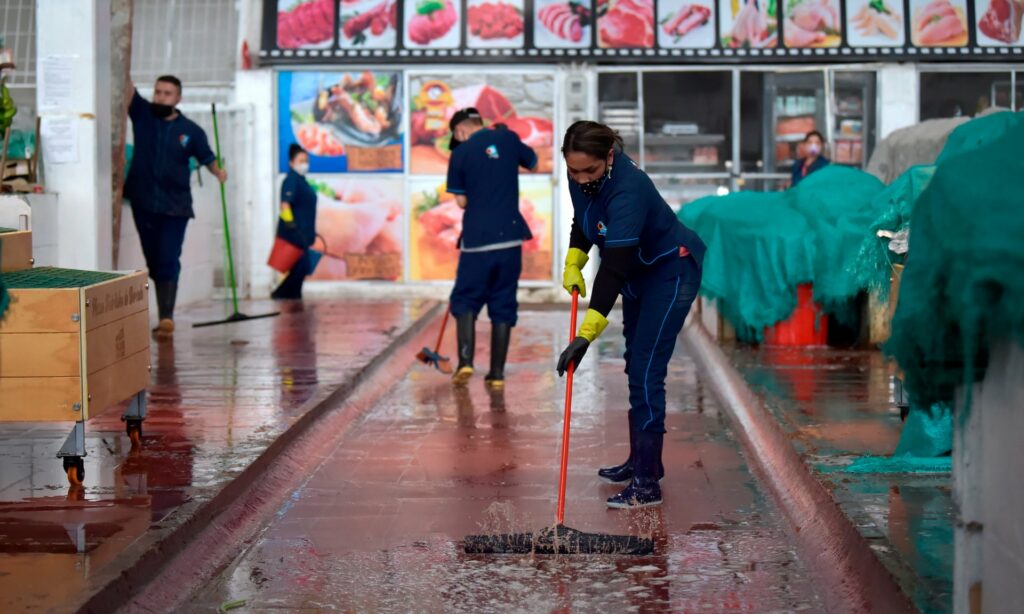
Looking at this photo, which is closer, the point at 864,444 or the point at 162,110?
the point at 864,444

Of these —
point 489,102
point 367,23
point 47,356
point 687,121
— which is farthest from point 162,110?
point 687,121

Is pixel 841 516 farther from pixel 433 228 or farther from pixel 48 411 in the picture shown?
pixel 433 228

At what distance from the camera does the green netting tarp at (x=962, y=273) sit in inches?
165

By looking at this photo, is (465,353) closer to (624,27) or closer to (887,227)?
(887,227)

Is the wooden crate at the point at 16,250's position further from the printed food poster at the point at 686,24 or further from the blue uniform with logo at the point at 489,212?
the printed food poster at the point at 686,24

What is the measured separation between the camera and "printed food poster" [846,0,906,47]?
19.6 metres

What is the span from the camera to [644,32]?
19578 millimetres

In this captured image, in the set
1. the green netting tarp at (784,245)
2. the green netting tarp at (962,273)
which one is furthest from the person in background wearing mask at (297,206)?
the green netting tarp at (962,273)

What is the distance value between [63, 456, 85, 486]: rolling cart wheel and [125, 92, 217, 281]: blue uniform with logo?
21.0 feet

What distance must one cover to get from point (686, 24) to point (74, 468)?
1368cm

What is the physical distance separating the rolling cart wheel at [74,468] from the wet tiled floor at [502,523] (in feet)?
3.10

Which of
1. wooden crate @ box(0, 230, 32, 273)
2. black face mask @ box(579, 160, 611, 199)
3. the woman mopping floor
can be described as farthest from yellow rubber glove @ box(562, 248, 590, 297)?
wooden crate @ box(0, 230, 32, 273)

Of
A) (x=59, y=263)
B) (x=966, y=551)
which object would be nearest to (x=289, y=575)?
(x=966, y=551)

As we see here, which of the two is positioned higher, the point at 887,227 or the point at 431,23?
the point at 431,23
